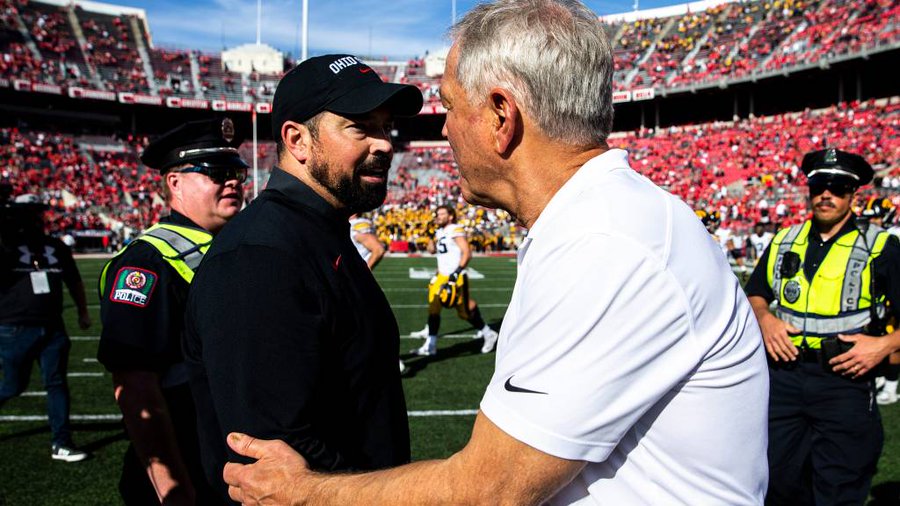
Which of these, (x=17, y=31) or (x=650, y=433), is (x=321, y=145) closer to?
(x=650, y=433)

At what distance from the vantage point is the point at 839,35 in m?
35.9

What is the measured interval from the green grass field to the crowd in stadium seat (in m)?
32.9

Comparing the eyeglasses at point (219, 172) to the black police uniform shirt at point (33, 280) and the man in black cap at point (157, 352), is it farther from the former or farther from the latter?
the black police uniform shirt at point (33, 280)

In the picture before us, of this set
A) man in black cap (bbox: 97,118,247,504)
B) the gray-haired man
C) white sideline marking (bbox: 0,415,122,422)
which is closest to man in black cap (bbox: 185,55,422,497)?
the gray-haired man

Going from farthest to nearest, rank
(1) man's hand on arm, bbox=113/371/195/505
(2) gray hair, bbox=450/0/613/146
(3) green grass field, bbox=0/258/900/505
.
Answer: (3) green grass field, bbox=0/258/900/505 < (1) man's hand on arm, bbox=113/371/195/505 < (2) gray hair, bbox=450/0/613/146

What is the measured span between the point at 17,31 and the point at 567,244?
5513cm

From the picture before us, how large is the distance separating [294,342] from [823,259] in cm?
334

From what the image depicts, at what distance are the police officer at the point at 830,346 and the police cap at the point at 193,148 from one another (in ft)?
9.91

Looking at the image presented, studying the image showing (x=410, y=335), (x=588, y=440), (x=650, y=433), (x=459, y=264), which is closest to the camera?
(x=588, y=440)

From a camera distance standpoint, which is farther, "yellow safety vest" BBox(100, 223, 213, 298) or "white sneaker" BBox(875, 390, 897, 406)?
"white sneaker" BBox(875, 390, 897, 406)

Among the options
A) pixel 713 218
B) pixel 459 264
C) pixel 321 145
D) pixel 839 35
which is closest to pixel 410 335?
pixel 459 264

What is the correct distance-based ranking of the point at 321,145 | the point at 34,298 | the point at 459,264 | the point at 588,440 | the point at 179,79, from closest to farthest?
1. the point at 588,440
2. the point at 321,145
3. the point at 34,298
4. the point at 459,264
5. the point at 179,79

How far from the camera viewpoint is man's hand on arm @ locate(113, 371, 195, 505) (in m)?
2.46

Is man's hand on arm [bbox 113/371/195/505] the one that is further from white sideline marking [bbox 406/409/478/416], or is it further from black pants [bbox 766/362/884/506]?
white sideline marking [bbox 406/409/478/416]
